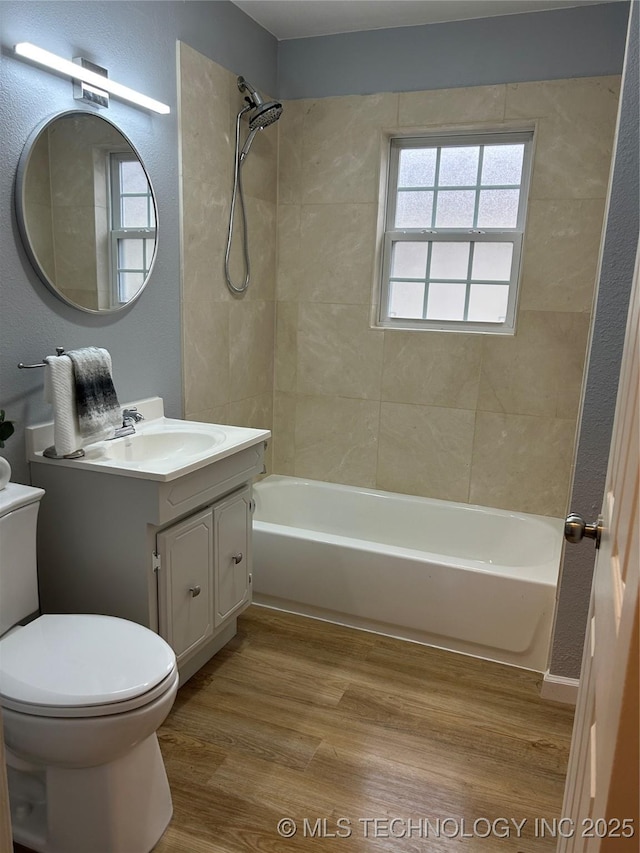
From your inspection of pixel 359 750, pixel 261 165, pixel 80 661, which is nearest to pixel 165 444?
pixel 80 661

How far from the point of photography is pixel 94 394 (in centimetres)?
199

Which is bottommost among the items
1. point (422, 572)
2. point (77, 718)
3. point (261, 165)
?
point (422, 572)

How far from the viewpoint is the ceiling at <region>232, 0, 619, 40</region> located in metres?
2.67

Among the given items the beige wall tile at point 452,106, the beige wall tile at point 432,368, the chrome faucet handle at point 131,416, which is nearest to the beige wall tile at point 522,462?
the beige wall tile at point 432,368

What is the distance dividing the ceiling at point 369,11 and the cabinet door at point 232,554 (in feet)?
7.03

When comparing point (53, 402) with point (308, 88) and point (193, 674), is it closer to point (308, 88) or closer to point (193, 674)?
point (193, 674)

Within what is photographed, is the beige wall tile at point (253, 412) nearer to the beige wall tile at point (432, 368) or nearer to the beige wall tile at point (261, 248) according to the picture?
the beige wall tile at point (261, 248)

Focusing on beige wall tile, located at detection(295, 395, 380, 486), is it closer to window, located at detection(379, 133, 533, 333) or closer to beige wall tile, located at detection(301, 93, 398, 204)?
window, located at detection(379, 133, 533, 333)

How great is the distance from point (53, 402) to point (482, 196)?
2.25 m

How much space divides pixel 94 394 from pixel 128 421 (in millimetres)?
304

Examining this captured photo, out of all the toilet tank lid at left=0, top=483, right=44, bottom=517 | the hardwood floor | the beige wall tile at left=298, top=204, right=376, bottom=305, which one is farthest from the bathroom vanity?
the beige wall tile at left=298, top=204, right=376, bottom=305

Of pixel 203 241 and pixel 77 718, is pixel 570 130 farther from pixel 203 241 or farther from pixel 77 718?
pixel 77 718

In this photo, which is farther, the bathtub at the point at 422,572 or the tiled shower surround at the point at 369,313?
the tiled shower surround at the point at 369,313

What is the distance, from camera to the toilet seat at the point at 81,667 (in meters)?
1.42
